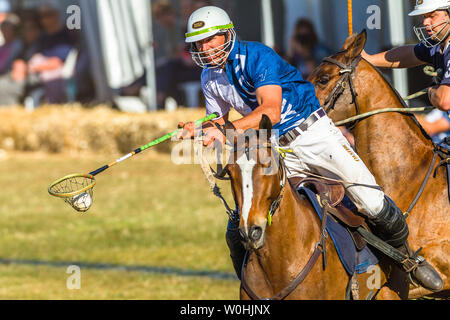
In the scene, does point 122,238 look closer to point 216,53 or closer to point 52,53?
point 216,53

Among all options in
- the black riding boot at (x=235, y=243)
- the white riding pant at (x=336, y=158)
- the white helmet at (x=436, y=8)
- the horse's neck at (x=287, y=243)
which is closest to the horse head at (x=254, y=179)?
the horse's neck at (x=287, y=243)

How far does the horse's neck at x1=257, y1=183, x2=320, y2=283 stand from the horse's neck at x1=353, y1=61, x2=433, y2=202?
1.50 metres

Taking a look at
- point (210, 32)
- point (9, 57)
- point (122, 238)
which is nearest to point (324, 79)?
point (210, 32)

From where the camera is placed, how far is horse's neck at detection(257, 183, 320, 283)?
16.9ft

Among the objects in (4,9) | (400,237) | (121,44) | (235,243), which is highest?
(4,9)

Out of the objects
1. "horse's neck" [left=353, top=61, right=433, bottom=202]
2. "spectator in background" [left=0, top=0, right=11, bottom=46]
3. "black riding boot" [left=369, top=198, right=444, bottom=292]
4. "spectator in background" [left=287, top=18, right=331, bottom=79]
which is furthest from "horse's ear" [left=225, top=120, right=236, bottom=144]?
"spectator in background" [left=0, top=0, right=11, bottom=46]

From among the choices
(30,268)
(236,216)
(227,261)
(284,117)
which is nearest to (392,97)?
(284,117)

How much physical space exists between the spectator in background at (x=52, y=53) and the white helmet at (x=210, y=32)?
1681 cm

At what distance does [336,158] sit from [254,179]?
120cm

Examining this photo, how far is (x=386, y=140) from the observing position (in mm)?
6609

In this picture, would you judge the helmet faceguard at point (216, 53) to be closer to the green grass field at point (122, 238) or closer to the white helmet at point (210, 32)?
the white helmet at point (210, 32)

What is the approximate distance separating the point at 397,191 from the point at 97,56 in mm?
15476

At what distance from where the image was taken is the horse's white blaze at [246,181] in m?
4.74

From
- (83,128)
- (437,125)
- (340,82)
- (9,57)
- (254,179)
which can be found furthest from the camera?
(9,57)
